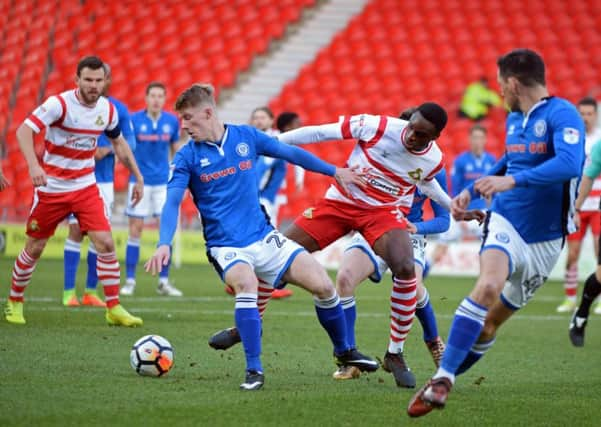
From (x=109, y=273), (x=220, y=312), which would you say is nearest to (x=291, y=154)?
(x=109, y=273)

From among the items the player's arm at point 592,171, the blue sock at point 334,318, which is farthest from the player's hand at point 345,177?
the player's arm at point 592,171

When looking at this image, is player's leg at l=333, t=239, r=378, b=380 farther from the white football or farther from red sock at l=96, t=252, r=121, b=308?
red sock at l=96, t=252, r=121, b=308

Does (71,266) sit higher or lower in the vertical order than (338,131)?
lower

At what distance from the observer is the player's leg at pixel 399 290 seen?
7309 mm

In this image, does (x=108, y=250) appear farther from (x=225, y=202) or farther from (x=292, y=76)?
(x=292, y=76)

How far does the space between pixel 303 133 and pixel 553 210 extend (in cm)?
A: 200

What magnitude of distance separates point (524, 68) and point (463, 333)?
5.34 ft

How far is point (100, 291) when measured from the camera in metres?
13.1

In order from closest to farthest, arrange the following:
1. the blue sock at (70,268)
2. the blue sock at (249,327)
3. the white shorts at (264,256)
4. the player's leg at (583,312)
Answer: the blue sock at (249,327)
the white shorts at (264,256)
the player's leg at (583,312)
the blue sock at (70,268)

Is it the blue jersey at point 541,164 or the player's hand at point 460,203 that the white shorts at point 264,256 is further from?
the blue jersey at point 541,164

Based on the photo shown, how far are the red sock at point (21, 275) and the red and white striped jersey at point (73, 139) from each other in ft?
2.26

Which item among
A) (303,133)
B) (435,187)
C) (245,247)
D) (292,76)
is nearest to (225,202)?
(245,247)

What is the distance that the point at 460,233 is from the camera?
18938 millimetres

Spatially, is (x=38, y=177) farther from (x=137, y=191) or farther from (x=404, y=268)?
(x=404, y=268)
